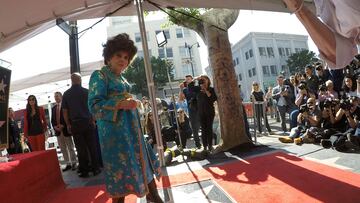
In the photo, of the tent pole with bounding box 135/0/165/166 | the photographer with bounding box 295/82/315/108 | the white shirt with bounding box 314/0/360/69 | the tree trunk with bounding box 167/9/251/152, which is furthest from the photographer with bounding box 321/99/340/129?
the white shirt with bounding box 314/0/360/69

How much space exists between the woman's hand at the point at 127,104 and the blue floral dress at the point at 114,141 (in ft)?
0.16

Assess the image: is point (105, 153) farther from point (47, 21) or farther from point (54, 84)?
point (54, 84)

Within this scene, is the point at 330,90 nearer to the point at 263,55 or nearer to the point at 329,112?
the point at 329,112

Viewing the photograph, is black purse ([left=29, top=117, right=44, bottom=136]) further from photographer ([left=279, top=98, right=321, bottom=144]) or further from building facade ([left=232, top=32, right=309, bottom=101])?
building facade ([left=232, top=32, right=309, bottom=101])

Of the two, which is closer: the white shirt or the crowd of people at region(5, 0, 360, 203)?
the white shirt

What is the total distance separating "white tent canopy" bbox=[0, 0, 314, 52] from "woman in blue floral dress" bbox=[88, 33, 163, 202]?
221cm

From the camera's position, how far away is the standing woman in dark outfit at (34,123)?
6.98m

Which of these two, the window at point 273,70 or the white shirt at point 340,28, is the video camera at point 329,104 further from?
the window at point 273,70

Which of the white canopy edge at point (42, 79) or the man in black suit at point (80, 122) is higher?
the white canopy edge at point (42, 79)

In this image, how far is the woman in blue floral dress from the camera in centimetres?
292

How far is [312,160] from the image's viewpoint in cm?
480

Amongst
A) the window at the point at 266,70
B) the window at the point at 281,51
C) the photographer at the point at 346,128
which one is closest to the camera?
the photographer at the point at 346,128

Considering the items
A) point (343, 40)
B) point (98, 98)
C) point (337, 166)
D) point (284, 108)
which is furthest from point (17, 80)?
point (343, 40)

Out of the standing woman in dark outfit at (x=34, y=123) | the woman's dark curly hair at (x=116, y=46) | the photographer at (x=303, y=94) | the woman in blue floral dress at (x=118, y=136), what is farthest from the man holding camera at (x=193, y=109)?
the woman in blue floral dress at (x=118, y=136)
